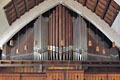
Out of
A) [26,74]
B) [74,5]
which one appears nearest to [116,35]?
[74,5]

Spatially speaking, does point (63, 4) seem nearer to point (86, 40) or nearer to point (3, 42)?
point (86, 40)

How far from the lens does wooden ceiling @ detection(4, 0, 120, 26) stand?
1431 cm

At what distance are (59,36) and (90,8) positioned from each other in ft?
8.53

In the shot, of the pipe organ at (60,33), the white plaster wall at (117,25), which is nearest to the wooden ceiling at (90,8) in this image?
the white plaster wall at (117,25)

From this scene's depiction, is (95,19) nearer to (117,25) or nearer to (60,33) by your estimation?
(117,25)

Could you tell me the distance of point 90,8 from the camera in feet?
53.8

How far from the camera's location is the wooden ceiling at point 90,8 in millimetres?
14309

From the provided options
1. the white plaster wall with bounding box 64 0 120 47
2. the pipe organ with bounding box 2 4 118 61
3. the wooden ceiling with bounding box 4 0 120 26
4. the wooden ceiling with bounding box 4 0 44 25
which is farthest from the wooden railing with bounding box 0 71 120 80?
the wooden ceiling with bounding box 4 0 44 25

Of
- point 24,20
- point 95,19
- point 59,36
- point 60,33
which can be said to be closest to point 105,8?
point 95,19

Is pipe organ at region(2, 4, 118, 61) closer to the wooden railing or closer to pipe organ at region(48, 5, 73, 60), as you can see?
pipe organ at region(48, 5, 73, 60)

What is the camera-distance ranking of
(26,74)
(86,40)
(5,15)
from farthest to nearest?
(86,40) < (5,15) < (26,74)

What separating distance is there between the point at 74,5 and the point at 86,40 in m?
2.34

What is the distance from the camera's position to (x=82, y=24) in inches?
636

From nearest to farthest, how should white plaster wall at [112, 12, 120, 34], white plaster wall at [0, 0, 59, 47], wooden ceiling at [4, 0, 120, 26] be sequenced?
wooden ceiling at [4, 0, 120, 26], white plaster wall at [112, 12, 120, 34], white plaster wall at [0, 0, 59, 47]
